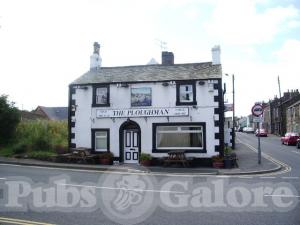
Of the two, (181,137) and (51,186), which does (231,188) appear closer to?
(51,186)

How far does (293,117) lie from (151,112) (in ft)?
150

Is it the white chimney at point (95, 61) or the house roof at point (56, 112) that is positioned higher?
the white chimney at point (95, 61)

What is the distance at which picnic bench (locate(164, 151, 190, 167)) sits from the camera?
888 inches

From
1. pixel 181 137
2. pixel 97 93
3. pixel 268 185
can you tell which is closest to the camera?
pixel 268 185

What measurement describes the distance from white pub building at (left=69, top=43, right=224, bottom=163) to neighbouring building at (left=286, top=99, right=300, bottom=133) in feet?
128

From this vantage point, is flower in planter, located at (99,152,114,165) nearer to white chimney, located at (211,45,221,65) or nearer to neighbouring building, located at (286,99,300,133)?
white chimney, located at (211,45,221,65)

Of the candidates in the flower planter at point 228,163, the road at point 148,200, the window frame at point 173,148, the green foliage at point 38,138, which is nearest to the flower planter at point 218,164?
the flower planter at point 228,163

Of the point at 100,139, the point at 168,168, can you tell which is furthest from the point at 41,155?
the point at 168,168

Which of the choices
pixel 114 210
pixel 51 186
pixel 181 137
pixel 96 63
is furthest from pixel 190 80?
pixel 114 210

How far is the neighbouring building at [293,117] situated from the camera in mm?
59800

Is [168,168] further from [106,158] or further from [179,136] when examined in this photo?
[106,158]

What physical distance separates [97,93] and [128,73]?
8.53ft

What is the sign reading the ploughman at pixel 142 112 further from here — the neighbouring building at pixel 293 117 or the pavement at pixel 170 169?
the neighbouring building at pixel 293 117

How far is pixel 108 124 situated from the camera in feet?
80.7
